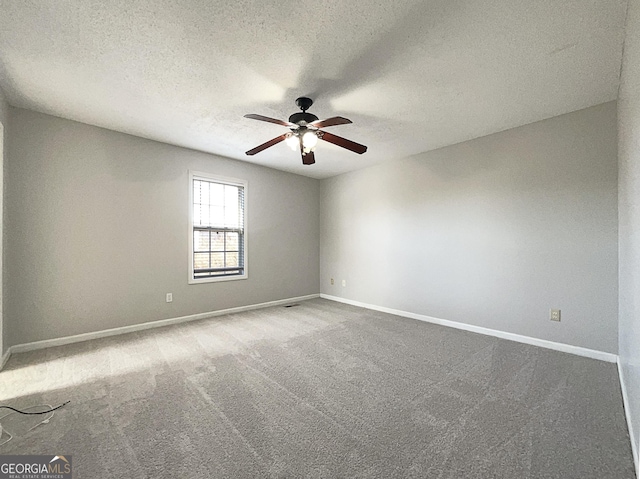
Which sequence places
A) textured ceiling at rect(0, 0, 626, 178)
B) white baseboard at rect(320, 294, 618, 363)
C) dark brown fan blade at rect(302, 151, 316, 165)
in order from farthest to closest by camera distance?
dark brown fan blade at rect(302, 151, 316, 165), white baseboard at rect(320, 294, 618, 363), textured ceiling at rect(0, 0, 626, 178)

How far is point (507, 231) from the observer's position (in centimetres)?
341

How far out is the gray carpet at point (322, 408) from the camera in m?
1.44

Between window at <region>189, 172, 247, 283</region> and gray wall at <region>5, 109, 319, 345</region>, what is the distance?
0.47 feet

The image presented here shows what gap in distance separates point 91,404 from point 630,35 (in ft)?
14.1

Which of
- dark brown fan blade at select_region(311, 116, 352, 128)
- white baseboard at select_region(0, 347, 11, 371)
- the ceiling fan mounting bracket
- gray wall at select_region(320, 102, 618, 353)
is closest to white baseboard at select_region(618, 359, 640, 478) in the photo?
gray wall at select_region(320, 102, 618, 353)

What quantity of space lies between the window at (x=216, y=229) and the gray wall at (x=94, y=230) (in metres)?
0.14

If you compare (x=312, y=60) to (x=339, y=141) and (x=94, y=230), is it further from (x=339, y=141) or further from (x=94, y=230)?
(x=94, y=230)

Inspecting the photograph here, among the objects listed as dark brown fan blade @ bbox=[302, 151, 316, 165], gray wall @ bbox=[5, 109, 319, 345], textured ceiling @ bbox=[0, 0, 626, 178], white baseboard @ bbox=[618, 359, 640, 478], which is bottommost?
Answer: white baseboard @ bbox=[618, 359, 640, 478]

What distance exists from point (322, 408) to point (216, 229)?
3.35 meters

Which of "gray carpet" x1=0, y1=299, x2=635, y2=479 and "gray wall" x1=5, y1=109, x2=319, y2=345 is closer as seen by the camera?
"gray carpet" x1=0, y1=299, x2=635, y2=479

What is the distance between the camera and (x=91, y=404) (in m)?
1.97

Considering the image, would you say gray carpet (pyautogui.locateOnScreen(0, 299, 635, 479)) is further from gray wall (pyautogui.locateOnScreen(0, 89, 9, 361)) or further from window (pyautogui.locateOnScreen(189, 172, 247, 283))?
window (pyautogui.locateOnScreen(189, 172, 247, 283))

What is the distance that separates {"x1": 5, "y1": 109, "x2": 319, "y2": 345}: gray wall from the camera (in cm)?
294

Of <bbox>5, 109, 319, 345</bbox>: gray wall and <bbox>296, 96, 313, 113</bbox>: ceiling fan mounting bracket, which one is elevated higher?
<bbox>296, 96, 313, 113</bbox>: ceiling fan mounting bracket
